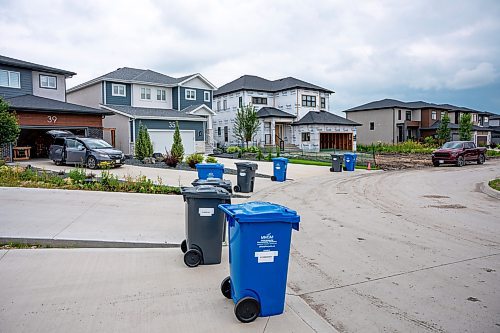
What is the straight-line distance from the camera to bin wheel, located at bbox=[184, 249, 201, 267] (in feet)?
18.2

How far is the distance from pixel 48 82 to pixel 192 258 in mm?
26974

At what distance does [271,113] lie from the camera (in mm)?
44000

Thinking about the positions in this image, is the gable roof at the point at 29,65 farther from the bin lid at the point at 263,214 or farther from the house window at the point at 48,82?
the bin lid at the point at 263,214

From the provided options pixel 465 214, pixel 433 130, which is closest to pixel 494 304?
pixel 465 214

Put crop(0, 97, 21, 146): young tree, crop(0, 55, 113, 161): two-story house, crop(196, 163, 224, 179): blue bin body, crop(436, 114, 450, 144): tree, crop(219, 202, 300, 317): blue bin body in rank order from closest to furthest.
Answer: crop(219, 202, 300, 317): blue bin body, crop(196, 163, 224, 179): blue bin body, crop(0, 97, 21, 146): young tree, crop(0, 55, 113, 161): two-story house, crop(436, 114, 450, 144): tree

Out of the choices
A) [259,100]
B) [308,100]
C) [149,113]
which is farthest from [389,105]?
[149,113]

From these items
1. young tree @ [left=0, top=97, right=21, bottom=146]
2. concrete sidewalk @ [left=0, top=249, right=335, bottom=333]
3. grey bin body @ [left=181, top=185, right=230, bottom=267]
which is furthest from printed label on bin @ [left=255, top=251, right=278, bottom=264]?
young tree @ [left=0, top=97, right=21, bottom=146]

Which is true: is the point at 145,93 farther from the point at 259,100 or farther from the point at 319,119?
the point at 319,119

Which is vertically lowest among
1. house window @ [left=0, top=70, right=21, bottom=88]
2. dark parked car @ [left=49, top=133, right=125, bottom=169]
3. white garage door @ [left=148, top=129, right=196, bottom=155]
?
dark parked car @ [left=49, top=133, right=125, bottom=169]

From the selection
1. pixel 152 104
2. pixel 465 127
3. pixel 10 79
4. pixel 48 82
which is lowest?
pixel 465 127

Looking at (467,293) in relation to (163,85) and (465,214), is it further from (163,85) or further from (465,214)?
(163,85)

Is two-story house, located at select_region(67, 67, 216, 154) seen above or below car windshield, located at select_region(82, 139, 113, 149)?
above

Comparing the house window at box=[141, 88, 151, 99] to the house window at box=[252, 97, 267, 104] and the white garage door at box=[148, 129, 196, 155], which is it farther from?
the house window at box=[252, 97, 267, 104]

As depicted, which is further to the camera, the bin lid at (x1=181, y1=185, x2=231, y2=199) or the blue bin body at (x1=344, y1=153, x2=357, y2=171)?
the blue bin body at (x1=344, y1=153, x2=357, y2=171)
